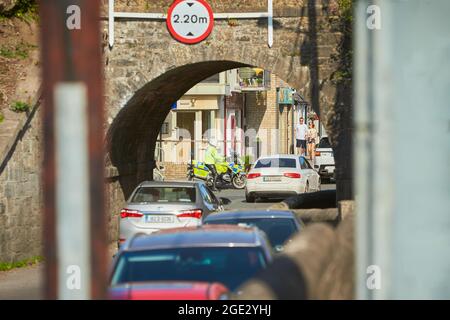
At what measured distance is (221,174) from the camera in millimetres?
38688

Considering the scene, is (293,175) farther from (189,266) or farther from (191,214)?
(189,266)

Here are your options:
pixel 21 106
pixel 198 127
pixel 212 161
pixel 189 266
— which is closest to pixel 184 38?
pixel 21 106

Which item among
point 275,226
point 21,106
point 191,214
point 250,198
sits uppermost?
point 21,106

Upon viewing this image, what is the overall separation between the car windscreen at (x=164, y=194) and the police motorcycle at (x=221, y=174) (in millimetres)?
18581

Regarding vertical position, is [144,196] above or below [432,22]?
below

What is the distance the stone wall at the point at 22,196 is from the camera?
17.3m

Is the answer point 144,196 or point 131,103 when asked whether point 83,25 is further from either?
point 131,103

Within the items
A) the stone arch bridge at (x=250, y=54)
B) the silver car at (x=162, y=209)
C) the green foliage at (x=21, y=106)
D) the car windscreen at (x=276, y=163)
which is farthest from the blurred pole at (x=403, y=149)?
the car windscreen at (x=276, y=163)

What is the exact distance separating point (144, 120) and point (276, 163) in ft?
29.9

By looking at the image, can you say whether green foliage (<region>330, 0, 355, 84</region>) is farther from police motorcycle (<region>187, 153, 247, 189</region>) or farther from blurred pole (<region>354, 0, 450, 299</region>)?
police motorcycle (<region>187, 153, 247, 189</region>)

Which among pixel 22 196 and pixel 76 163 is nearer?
pixel 76 163

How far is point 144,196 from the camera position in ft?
60.9

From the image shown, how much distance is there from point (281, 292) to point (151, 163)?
69.3ft
